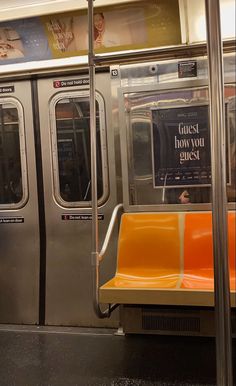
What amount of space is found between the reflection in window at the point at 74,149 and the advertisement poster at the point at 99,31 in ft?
1.46

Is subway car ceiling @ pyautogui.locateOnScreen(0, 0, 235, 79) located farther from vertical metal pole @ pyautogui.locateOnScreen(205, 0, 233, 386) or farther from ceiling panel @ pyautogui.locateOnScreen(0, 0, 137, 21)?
vertical metal pole @ pyautogui.locateOnScreen(205, 0, 233, 386)

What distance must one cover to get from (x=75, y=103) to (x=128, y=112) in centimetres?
53

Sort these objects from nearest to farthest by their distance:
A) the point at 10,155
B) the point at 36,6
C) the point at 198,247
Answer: the point at 36,6, the point at 198,247, the point at 10,155

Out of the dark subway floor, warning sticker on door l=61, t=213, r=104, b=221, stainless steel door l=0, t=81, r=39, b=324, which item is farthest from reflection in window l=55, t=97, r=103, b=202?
the dark subway floor

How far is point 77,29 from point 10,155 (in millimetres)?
1244

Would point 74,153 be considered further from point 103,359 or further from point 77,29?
point 103,359

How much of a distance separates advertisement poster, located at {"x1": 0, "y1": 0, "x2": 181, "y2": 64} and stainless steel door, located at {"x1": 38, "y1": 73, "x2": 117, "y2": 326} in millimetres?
367

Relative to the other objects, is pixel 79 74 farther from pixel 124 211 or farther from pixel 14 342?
pixel 14 342

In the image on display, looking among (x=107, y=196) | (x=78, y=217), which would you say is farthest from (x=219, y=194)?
(x=78, y=217)

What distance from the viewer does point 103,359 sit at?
2824 millimetres

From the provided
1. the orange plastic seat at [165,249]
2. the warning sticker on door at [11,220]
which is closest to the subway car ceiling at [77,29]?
A: the orange plastic seat at [165,249]

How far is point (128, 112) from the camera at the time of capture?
324cm

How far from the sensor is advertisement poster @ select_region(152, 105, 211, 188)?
3117 mm

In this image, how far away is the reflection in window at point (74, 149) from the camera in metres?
3.51
